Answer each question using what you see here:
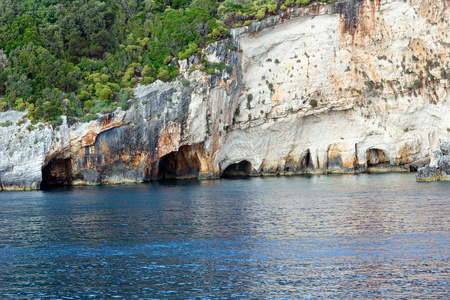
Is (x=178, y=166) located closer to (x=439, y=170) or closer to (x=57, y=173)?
(x=57, y=173)

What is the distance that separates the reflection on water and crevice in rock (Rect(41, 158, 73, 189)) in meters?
23.0

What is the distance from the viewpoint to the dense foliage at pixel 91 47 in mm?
61312

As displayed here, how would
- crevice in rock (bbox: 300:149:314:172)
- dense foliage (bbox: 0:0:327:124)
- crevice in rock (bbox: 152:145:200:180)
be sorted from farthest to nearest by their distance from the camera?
1. crevice in rock (bbox: 152:145:200:180)
2. crevice in rock (bbox: 300:149:314:172)
3. dense foliage (bbox: 0:0:327:124)

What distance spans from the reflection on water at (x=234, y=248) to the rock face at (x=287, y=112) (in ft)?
69.8

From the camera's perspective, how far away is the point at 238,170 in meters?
73.2

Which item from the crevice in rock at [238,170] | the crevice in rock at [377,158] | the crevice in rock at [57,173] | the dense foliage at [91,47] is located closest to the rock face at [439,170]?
the crevice in rock at [377,158]

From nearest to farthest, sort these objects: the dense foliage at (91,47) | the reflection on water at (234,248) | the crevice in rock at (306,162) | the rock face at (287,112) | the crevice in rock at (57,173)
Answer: the reflection on water at (234,248) → the rock face at (287,112) → the dense foliage at (91,47) → the crevice in rock at (57,173) → the crevice in rock at (306,162)

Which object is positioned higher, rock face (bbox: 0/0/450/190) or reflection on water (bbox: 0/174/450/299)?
rock face (bbox: 0/0/450/190)

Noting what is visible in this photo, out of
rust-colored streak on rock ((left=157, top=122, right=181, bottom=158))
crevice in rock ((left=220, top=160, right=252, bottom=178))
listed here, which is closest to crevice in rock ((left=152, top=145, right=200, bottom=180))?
crevice in rock ((left=220, top=160, right=252, bottom=178))

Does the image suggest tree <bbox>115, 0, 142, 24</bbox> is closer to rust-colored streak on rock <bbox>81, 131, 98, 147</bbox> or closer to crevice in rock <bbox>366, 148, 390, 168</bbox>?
rust-colored streak on rock <bbox>81, 131, 98, 147</bbox>

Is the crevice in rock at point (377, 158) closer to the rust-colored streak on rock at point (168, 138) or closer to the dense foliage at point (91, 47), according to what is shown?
the dense foliage at point (91, 47)

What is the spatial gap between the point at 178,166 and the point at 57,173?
54.4 ft

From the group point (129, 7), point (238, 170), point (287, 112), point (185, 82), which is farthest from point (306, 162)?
point (129, 7)

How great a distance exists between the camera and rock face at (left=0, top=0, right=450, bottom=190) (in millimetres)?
59156
